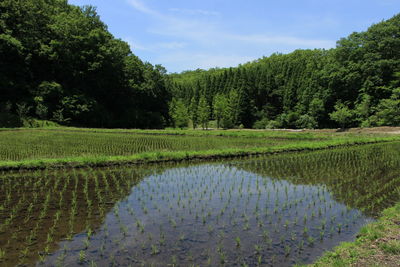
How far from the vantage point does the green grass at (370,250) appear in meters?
4.20

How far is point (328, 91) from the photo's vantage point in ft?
149

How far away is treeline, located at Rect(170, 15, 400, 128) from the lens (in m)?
38.7

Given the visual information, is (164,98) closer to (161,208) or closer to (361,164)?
(361,164)

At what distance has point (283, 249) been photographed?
492cm

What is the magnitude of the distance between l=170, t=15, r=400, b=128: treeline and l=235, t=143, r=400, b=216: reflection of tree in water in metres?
24.7

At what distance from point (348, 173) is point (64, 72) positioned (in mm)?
36835

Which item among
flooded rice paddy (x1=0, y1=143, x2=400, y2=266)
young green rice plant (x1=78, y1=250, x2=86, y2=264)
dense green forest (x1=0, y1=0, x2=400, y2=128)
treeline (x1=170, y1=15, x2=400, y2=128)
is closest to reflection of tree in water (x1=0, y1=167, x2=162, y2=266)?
flooded rice paddy (x1=0, y1=143, x2=400, y2=266)

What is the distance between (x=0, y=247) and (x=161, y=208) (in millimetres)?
3230

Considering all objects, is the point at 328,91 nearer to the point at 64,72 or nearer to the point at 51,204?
the point at 64,72

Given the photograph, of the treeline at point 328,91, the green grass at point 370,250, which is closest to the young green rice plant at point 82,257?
the green grass at point 370,250

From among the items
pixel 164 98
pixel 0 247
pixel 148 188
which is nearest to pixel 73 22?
pixel 164 98

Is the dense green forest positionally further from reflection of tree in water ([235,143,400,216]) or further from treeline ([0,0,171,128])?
reflection of tree in water ([235,143,400,216])

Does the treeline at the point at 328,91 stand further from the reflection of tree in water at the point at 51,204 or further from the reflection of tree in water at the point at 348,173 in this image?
the reflection of tree in water at the point at 51,204

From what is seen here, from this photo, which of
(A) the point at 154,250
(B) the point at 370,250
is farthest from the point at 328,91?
(A) the point at 154,250
